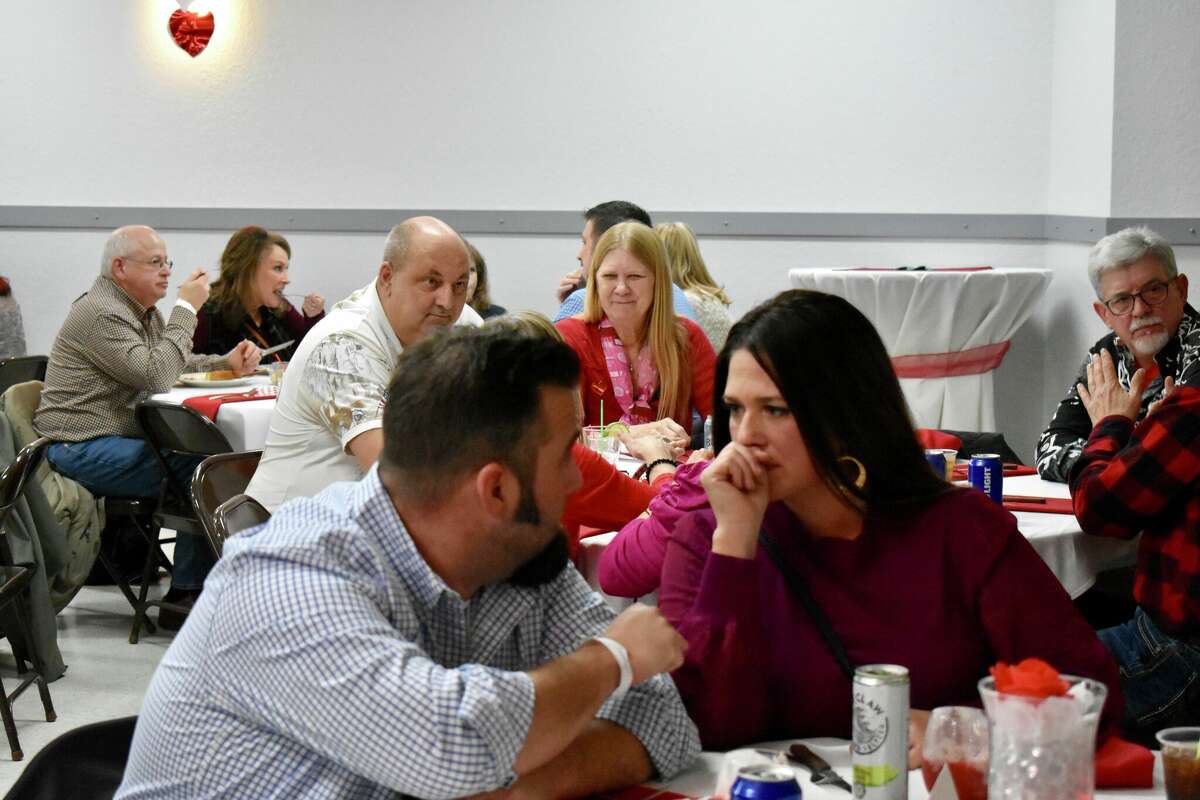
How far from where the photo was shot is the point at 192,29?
823cm

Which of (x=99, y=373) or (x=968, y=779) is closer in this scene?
(x=968, y=779)

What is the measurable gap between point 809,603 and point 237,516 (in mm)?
1235

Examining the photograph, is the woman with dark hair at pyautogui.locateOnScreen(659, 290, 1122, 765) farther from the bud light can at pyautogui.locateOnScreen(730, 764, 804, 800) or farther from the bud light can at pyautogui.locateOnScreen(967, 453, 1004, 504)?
the bud light can at pyautogui.locateOnScreen(967, 453, 1004, 504)

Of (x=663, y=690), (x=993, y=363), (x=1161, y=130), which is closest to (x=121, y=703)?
(x=663, y=690)

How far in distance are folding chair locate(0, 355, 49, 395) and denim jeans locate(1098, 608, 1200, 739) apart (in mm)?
4916

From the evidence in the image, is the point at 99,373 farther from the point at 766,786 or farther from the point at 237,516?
the point at 766,786

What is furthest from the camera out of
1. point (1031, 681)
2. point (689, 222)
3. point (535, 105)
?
point (535, 105)

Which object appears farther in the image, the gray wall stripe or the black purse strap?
the gray wall stripe

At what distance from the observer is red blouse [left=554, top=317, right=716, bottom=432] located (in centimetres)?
447

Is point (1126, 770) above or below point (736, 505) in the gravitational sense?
below

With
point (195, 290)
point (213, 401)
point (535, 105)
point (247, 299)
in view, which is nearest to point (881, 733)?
point (213, 401)

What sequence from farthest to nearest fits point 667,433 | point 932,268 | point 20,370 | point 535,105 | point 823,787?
1. point 535,105
2. point 932,268
3. point 20,370
4. point 667,433
5. point 823,787

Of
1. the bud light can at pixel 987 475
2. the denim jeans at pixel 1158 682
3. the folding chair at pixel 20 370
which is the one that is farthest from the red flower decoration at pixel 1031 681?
the folding chair at pixel 20 370

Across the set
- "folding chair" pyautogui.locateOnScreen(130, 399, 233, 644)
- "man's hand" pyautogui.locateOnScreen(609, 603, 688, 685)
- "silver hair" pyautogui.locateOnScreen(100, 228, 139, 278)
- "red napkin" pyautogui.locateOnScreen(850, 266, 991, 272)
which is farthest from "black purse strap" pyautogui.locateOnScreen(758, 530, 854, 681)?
"red napkin" pyautogui.locateOnScreen(850, 266, 991, 272)
